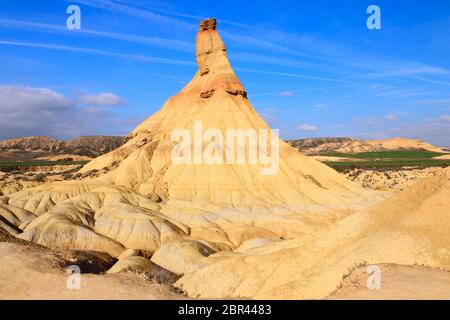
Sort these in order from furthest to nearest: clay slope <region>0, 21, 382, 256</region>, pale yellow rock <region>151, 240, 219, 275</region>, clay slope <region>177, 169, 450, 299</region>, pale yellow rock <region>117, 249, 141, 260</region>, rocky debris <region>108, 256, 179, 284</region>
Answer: clay slope <region>0, 21, 382, 256</region> → pale yellow rock <region>117, 249, 141, 260</region> → pale yellow rock <region>151, 240, 219, 275</region> → rocky debris <region>108, 256, 179, 284</region> → clay slope <region>177, 169, 450, 299</region>

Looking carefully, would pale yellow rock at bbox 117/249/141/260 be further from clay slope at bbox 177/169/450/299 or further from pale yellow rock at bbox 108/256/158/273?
clay slope at bbox 177/169/450/299

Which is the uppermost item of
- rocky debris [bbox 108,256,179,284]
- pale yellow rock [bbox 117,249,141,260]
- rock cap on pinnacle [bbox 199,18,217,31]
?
rock cap on pinnacle [bbox 199,18,217,31]

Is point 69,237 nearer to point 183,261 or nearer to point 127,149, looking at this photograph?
point 183,261

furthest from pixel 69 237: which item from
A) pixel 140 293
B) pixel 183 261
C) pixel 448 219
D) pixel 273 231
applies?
pixel 448 219

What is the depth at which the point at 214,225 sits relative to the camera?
5534 centimetres

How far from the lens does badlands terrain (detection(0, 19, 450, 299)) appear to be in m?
19.8

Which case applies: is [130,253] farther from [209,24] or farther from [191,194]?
[209,24]

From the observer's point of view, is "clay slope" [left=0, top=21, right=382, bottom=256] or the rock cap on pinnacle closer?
"clay slope" [left=0, top=21, right=382, bottom=256]

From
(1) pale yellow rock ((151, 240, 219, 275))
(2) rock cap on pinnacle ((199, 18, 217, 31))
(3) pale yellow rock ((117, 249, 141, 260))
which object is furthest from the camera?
(2) rock cap on pinnacle ((199, 18, 217, 31))

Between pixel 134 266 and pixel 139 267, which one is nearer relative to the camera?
pixel 134 266

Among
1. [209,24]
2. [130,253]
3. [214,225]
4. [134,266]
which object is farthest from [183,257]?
[209,24]

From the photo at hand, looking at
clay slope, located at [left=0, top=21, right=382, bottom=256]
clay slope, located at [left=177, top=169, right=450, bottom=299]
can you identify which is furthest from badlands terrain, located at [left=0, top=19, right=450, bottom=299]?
clay slope, located at [left=0, top=21, right=382, bottom=256]

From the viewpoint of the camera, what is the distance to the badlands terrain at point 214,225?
1975 centimetres
